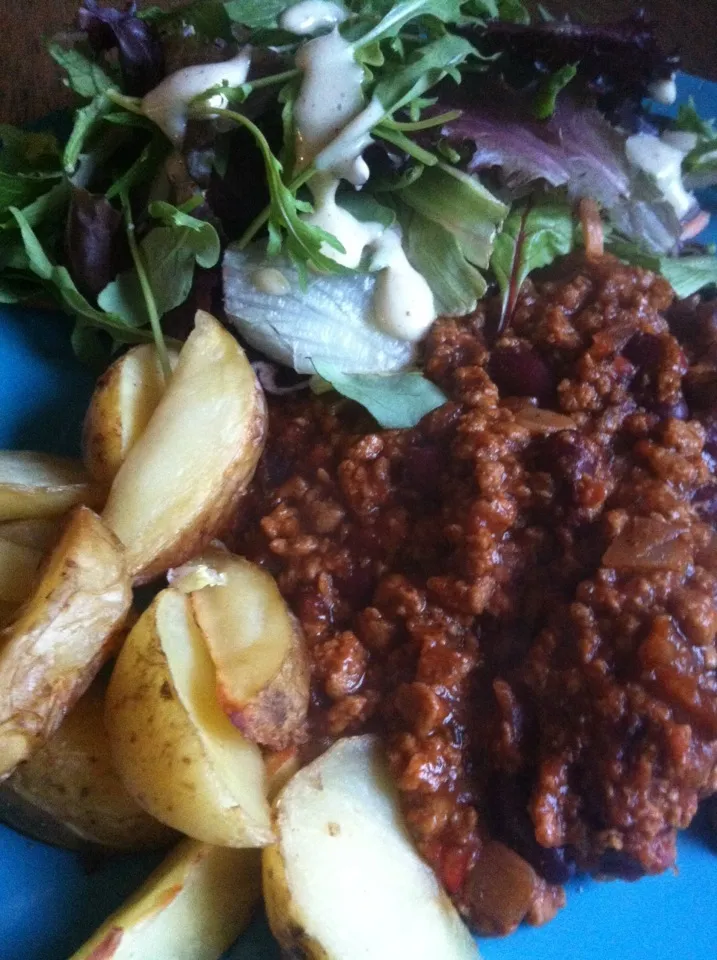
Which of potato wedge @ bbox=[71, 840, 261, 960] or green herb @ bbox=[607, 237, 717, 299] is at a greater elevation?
potato wedge @ bbox=[71, 840, 261, 960]

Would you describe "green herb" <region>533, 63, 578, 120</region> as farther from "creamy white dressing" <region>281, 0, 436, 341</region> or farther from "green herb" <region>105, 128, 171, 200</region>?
"green herb" <region>105, 128, 171, 200</region>

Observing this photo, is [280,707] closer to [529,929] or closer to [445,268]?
[529,929]

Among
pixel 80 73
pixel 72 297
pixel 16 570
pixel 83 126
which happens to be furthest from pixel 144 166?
pixel 16 570

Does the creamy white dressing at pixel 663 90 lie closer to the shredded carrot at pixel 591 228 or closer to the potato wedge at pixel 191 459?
the shredded carrot at pixel 591 228

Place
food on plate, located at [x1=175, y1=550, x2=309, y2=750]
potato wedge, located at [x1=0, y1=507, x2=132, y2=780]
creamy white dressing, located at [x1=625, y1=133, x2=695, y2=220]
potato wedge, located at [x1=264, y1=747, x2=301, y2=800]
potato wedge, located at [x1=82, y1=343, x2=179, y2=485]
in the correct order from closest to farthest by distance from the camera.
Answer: potato wedge, located at [x1=0, y1=507, x2=132, y2=780] < food on plate, located at [x1=175, y1=550, x2=309, y2=750] < potato wedge, located at [x1=264, y1=747, x2=301, y2=800] < potato wedge, located at [x1=82, y1=343, x2=179, y2=485] < creamy white dressing, located at [x1=625, y1=133, x2=695, y2=220]

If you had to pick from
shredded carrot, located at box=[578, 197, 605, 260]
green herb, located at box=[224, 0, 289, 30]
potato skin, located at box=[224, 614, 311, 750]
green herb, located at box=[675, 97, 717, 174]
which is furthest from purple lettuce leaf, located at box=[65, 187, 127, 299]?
green herb, located at box=[675, 97, 717, 174]

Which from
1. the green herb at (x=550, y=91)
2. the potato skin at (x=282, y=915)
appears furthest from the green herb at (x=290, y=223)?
the potato skin at (x=282, y=915)
